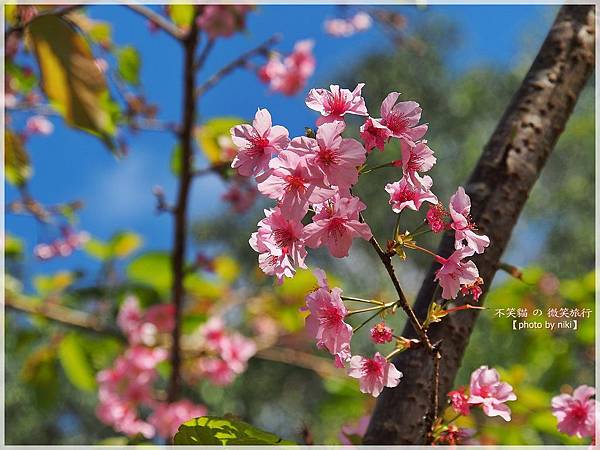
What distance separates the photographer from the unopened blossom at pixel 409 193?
12.6 inches

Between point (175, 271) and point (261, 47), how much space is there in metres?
0.43

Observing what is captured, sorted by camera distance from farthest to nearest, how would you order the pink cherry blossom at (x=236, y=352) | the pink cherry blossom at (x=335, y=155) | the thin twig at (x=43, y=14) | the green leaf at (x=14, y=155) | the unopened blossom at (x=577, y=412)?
the pink cherry blossom at (x=236, y=352) < the green leaf at (x=14, y=155) < the thin twig at (x=43, y=14) < the unopened blossom at (x=577, y=412) < the pink cherry blossom at (x=335, y=155)

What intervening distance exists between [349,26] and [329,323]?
1579mm

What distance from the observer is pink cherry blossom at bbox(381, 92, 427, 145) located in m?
0.32

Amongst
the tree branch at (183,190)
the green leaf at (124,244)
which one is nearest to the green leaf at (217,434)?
the tree branch at (183,190)

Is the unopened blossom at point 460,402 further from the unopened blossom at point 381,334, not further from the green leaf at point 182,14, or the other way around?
the green leaf at point 182,14

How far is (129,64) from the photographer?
1234 mm

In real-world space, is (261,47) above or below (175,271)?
above

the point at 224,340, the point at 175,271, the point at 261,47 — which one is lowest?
the point at 224,340

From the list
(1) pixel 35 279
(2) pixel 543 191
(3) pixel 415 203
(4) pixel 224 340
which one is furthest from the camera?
(2) pixel 543 191

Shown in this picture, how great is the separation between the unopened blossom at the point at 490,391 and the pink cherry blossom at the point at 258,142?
0.17 metres

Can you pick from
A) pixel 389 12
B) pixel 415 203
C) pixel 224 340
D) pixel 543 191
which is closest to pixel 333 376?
pixel 224 340

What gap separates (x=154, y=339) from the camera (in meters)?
1.40

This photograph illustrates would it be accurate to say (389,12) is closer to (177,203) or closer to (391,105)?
(177,203)
